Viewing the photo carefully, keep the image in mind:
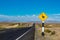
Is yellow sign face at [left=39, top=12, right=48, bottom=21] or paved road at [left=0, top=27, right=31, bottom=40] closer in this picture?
yellow sign face at [left=39, top=12, right=48, bottom=21]

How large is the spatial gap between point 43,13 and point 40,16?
39 centimetres

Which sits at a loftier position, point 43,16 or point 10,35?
point 43,16

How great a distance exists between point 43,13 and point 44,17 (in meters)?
0.45

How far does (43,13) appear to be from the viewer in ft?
59.9

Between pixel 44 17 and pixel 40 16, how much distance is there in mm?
428

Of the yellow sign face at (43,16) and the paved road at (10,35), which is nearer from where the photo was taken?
the yellow sign face at (43,16)

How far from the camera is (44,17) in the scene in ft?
59.1

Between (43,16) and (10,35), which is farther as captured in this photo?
(10,35)

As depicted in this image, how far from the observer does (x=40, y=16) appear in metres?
18.2

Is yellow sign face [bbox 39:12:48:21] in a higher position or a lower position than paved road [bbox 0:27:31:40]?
higher

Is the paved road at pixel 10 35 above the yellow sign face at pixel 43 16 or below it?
below
